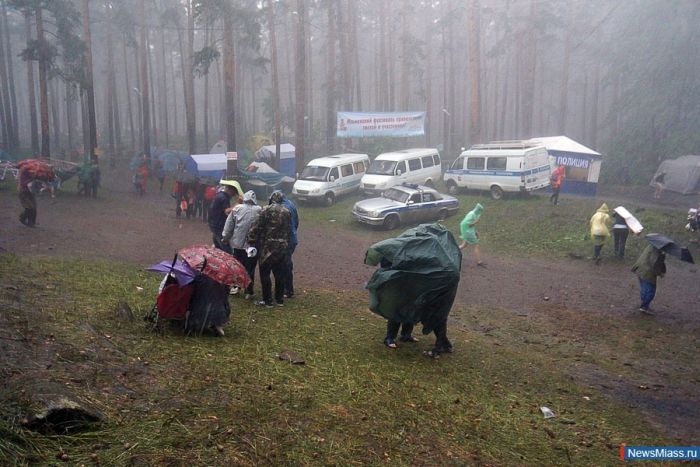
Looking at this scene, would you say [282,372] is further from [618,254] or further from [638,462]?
[618,254]

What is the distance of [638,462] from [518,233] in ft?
41.4

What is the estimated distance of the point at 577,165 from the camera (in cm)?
2222

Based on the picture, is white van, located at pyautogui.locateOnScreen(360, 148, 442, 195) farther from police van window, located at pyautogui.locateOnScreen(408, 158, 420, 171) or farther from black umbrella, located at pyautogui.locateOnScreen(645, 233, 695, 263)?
black umbrella, located at pyautogui.locateOnScreen(645, 233, 695, 263)

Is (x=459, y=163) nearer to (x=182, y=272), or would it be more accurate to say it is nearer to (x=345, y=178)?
(x=345, y=178)

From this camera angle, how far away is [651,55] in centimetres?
2844

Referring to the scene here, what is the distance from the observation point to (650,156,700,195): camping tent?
23750 mm

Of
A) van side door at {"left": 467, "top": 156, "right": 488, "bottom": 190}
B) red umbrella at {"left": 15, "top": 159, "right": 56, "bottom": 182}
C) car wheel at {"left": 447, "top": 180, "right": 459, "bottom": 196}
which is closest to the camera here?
red umbrella at {"left": 15, "top": 159, "right": 56, "bottom": 182}

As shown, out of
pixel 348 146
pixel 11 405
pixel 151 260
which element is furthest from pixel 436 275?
pixel 348 146

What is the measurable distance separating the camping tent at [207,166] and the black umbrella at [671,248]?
20848 mm

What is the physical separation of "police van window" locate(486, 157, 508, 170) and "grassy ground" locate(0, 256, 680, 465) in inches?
572

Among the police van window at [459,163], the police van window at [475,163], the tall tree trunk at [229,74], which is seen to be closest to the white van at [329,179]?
the tall tree trunk at [229,74]

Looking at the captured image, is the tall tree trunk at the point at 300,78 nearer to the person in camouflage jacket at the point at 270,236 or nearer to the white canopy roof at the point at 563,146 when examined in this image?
the white canopy roof at the point at 563,146

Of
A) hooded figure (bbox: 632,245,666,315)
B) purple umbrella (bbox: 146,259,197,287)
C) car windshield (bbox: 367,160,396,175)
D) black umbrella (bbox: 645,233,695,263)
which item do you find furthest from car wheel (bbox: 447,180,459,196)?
purple umbrella (bbox: 146,259,197,287)

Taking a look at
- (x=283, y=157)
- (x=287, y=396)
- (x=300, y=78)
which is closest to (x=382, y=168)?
(x=300, y=78)
